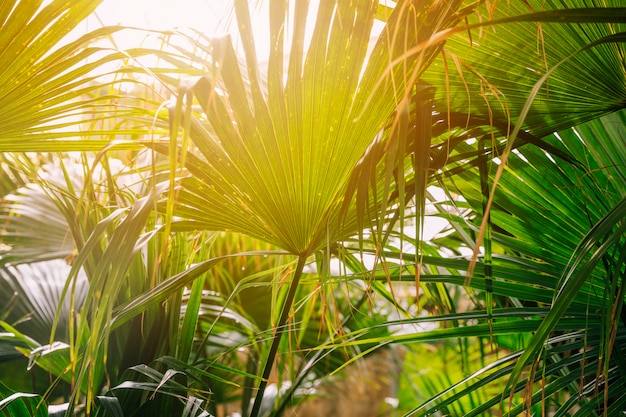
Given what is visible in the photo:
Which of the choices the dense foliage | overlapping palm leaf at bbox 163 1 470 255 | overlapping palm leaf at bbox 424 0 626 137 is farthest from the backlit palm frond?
overlapping palm leaf at bbox 424 0 626 137

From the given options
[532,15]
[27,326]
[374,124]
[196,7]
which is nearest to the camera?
[532,15]

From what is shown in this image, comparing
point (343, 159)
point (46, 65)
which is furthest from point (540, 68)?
point (46, 65)

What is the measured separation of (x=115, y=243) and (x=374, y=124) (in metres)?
0.34

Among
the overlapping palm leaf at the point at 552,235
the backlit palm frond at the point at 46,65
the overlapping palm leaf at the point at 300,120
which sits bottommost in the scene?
the overlapping palm leaf at the point at 552,235

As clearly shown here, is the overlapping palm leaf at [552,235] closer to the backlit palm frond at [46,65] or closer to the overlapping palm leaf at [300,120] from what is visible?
the overlapping palm leaf at [300,120]

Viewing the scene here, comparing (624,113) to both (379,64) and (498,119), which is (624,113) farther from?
(379,64)

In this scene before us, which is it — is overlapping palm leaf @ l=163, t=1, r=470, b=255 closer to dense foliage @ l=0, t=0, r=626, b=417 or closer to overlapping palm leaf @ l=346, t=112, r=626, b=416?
dense foliage @ l=0, t=0, r=626, b=417

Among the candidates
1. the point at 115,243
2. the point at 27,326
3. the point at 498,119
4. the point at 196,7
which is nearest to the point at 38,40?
the point at 196,7

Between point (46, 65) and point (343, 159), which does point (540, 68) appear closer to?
point (343, 159)

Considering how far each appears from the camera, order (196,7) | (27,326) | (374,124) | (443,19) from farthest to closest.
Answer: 1. (27,326)
2. (196,7)
3. (374,124)
4. (443,19)

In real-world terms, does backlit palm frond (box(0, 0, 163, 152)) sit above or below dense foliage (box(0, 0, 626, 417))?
above

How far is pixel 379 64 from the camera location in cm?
64

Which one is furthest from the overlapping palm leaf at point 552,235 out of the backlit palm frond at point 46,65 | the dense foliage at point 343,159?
the backlit palm frond at point 46,65

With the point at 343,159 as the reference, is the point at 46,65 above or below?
above
